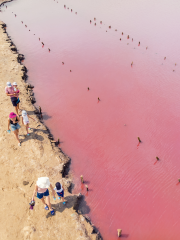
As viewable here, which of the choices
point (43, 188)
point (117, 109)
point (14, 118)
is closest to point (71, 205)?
point (43, 188)

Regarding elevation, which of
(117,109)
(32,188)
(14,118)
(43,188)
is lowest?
(32,188)

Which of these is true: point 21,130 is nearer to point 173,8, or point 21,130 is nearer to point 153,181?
point 153,181

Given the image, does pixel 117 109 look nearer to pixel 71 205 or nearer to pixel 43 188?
pixel 71 205

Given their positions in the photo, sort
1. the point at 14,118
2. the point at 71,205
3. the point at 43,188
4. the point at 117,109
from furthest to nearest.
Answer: the point at 117,109, the point at 14,118, the point at 71,205, the point at 43,188

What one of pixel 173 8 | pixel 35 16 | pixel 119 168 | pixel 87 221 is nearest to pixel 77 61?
pixel 119 168

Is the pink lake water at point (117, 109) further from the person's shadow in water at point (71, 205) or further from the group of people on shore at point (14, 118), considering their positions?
the group of people on shore at point (14, 118)

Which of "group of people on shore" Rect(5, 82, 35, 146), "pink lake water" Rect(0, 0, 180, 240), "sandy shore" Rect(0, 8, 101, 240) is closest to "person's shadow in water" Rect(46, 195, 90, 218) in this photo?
"sandy shore" Rect(0, 8, 101, 240)
